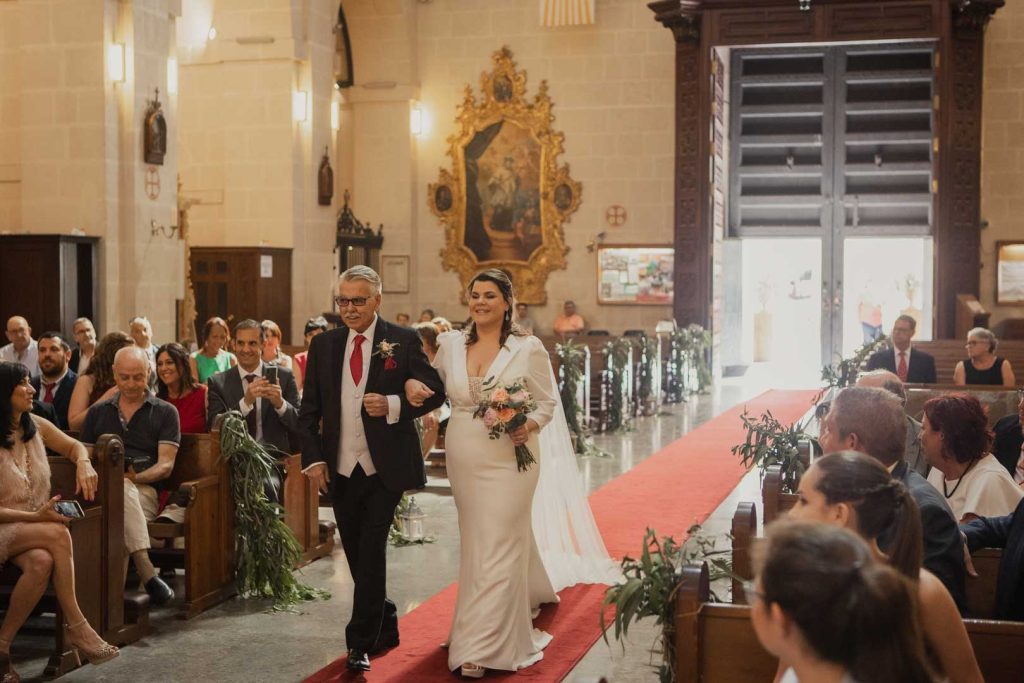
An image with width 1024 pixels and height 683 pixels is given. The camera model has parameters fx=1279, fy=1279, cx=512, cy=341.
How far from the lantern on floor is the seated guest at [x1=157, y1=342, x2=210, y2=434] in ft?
5.33

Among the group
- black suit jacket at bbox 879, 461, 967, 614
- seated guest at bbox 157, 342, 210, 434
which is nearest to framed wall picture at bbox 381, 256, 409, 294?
seated guest at bbox 157, 342, 210, 434

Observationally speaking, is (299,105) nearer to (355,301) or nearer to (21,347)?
(21,347)

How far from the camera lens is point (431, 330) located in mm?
9922

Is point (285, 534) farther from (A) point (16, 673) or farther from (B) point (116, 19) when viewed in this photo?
(B) point (116, 19)

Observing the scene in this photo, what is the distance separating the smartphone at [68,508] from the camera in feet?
18.2

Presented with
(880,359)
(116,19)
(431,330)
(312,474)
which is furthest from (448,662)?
(116,19)

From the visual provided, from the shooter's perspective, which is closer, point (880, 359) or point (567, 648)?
point (567, 648)

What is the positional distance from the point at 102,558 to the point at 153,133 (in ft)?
29.1

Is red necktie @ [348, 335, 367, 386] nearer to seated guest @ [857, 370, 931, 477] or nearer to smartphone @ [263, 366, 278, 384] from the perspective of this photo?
smartphone @ [263, 366, 278, 384]

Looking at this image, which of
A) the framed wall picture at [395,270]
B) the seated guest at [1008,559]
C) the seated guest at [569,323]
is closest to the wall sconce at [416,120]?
the framed wall picture at [395,270]

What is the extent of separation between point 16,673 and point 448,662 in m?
1.82

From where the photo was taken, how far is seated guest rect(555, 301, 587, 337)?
67.9ft

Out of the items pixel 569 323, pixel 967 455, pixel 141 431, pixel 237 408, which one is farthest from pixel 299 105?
pixel 967 455

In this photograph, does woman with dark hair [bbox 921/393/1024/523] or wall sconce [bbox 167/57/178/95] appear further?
wall sconce [bbox 167/57/178/95]
